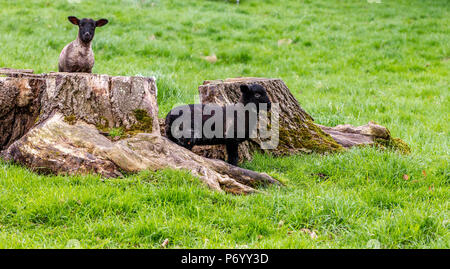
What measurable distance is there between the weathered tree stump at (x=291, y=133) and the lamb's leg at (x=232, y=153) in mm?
388

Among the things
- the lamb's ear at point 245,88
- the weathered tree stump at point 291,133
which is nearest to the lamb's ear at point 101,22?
the weathered tree stump at point 291,133

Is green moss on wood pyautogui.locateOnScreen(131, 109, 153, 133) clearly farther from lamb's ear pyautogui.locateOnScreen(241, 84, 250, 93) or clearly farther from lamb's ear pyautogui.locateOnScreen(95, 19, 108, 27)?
lamb's ear pyautogui.locateOnScreen(95, 19, 108, 27)

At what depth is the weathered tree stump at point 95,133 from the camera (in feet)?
13.9

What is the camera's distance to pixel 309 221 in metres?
3.63

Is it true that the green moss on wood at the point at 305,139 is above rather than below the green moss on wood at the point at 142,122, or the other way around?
below

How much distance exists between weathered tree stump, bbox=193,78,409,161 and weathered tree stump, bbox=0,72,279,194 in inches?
33.2

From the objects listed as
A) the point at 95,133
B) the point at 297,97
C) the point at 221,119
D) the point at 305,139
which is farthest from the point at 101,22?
the point at 297,97

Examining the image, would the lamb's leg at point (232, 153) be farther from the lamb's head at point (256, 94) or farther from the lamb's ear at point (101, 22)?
the lamb's ear at point (101, 22)

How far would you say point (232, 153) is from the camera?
16.8 feet

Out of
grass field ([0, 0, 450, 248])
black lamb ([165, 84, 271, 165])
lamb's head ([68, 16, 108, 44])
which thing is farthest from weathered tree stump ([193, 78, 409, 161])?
lamb's head ([68, 16, 108, 44])

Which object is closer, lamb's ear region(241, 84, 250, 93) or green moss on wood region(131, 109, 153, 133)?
green moss on wood region(131, 109, 153, 133)

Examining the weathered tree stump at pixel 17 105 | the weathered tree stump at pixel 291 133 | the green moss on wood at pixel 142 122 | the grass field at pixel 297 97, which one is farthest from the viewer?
the weathered tree stump at pixel 291 133

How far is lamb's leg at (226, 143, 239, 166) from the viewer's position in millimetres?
5082

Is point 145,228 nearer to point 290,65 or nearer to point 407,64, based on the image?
point 290,65
